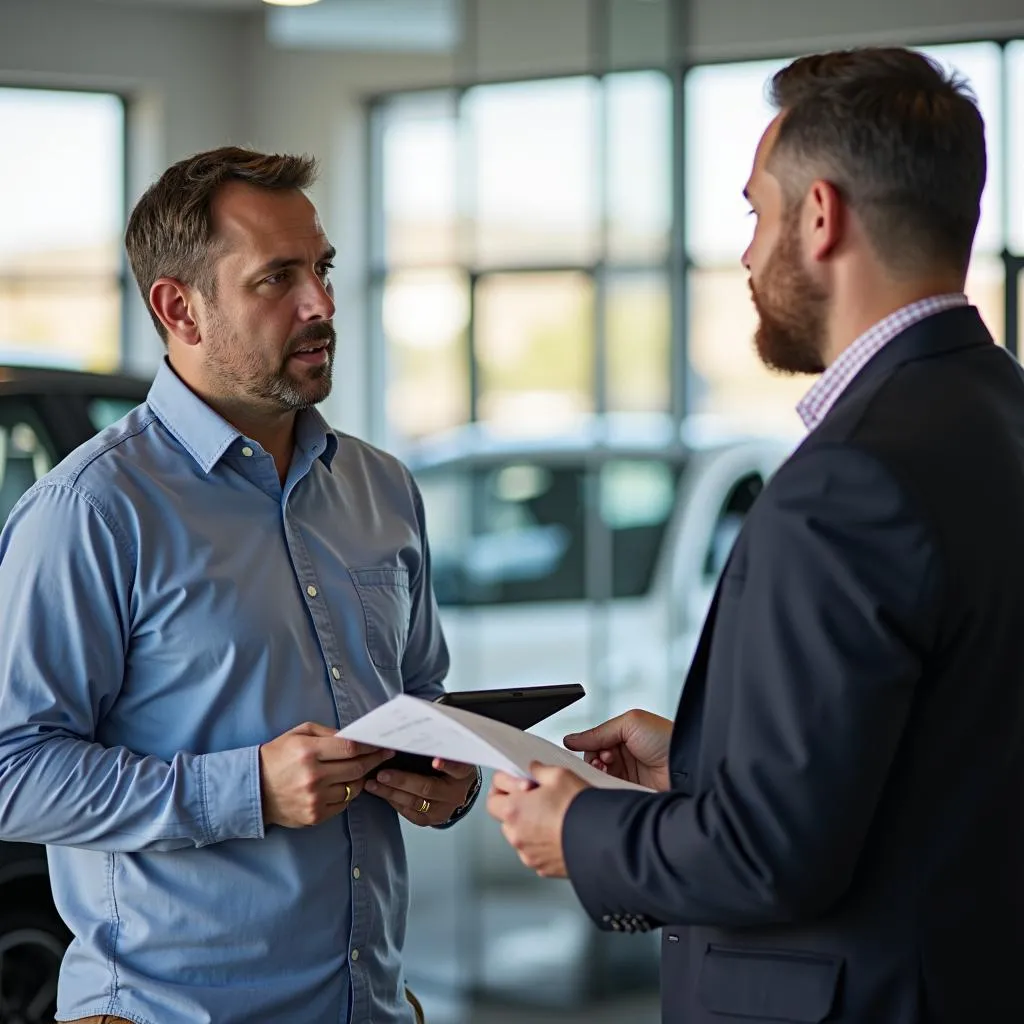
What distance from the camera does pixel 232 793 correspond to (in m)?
1.64

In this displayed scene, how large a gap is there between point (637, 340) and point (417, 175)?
174 inches

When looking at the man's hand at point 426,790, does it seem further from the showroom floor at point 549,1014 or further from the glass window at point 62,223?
the glass window at point 62,223

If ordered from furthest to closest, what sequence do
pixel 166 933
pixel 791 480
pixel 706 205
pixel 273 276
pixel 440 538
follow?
pixel 706 205 → pixel 440 538 → pixel 273 276 → pixel 166 933 → pixel 791 480

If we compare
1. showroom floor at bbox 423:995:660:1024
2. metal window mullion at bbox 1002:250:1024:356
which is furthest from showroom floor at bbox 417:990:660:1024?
metal window mullion at bbox 1002:250:1024:356

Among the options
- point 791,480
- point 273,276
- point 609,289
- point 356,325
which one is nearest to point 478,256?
point 609,289

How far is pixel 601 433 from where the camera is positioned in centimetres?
426

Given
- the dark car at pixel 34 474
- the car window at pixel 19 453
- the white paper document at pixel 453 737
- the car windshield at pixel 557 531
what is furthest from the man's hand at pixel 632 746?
the car windshield at pixel 557 531

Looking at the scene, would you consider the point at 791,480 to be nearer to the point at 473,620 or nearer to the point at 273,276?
the point at 273,276

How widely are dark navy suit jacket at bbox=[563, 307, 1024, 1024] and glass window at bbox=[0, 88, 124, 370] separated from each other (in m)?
7.43

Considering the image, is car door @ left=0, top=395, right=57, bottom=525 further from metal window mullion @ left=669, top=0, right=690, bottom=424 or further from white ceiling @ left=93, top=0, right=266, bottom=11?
white ceiling @ left=93, top=0, right=266, bottom=11

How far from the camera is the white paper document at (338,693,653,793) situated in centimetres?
141

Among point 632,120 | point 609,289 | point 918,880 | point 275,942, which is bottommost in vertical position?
point 275,942

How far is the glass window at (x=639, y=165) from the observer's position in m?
4.09

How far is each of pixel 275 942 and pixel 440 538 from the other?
2.93 meters
